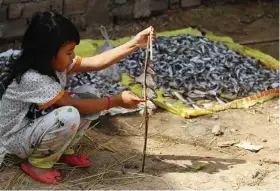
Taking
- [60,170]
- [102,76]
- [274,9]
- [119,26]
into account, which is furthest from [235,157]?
[274,9]

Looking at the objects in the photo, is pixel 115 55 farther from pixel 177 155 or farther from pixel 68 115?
pixel 177 155

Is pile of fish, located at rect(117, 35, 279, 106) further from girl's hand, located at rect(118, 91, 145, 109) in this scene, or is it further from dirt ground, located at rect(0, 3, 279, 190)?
girl's hand, located at rect(118, 91, 145, 109)

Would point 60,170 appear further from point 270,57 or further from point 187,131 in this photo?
point 270,57

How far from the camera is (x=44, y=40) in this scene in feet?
10.7

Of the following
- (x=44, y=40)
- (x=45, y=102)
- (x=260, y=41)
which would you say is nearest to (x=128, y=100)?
(x=45, y=102)

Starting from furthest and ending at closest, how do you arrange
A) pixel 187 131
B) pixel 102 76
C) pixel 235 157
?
pixel 102 76 → pixel 187 131 → pixel 235 157

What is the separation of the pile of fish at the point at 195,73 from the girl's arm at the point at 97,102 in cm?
145

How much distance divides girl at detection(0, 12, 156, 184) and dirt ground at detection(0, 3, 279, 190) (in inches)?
7.5

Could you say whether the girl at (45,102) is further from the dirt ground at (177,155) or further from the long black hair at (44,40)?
the dirt ground at (177,155)

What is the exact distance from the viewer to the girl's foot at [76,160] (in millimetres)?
3746

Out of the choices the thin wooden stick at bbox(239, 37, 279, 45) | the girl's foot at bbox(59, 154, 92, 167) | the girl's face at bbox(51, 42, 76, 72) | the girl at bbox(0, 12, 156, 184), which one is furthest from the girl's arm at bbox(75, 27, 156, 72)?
the thin wooden stick at bbox(239, 37, 279, 45)

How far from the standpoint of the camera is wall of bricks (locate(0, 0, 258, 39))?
5668 millimetres

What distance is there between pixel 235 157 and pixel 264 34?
2.91 meters

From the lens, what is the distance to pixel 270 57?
5.91m
